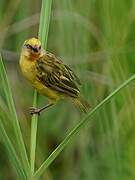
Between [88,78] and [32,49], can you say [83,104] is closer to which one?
[32,49]

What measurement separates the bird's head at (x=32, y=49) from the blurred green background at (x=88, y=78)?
137mm

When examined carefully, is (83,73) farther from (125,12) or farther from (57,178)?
(57,178)

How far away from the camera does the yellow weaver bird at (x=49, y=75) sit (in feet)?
5.61

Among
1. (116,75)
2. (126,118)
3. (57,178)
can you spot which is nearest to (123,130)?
(126,118)

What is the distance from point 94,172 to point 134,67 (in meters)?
0.55

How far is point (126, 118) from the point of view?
6.39 feet

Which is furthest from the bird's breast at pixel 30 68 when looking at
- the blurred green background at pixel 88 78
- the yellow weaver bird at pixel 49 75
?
the blurred green background at pixel 88 78

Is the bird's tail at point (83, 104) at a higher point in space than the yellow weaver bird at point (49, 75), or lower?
lower

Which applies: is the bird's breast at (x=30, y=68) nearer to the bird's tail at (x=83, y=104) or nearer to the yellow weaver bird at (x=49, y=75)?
the yellow weaver bird at (x=49, y=75)

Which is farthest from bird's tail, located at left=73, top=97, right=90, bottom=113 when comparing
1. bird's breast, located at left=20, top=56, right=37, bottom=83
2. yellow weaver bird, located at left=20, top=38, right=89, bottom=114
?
bird's breast, located at left=20, top=56, right=37, bottom=83

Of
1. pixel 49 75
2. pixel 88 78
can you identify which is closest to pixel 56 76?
pixel 49 75

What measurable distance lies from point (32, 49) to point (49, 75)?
14cm

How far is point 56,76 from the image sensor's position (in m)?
1.74

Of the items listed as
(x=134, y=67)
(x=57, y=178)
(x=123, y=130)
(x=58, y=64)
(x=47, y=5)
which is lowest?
(x=57, y=178)
